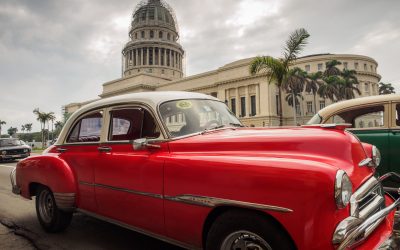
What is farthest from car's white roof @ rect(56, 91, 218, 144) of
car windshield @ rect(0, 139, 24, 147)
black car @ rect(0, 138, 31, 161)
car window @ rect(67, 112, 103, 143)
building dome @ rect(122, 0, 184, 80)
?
building dome @ rect(122, 0, 184, 80)

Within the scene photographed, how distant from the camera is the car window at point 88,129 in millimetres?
4266

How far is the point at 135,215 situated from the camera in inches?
135

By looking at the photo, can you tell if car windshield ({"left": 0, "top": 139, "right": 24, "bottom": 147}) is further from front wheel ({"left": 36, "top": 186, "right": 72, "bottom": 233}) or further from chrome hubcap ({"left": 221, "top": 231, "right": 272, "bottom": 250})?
chrome hubcap ({"left": 221, "top": 231, "right": 272, "bottom": 250})

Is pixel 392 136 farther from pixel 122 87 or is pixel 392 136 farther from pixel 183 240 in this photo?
pixel 122 87

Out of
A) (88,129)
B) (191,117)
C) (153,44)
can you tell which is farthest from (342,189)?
(153,44)

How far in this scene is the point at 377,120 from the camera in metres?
5.64

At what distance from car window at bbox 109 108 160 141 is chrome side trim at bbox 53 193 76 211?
1.01 metres

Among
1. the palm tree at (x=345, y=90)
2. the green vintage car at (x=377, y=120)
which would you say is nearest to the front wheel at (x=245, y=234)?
the green vintage car at (x=377, y=120)

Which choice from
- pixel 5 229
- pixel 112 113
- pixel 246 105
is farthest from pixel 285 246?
pixel 246 105

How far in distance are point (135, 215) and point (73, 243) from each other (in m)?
1.40

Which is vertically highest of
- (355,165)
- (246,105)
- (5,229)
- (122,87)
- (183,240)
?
(122,87)

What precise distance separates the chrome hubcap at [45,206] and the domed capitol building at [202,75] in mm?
47200

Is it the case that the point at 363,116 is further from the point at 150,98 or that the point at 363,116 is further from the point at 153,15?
the point at 153,15

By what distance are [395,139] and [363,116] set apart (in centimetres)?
77
